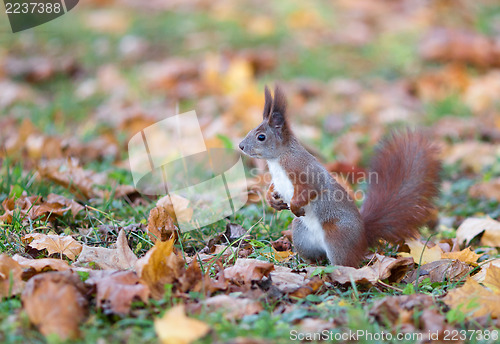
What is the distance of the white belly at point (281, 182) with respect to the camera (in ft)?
7.58

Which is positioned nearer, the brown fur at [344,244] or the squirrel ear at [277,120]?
the brown fur at [344,244]

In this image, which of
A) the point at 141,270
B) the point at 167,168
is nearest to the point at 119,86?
the point at 167,168

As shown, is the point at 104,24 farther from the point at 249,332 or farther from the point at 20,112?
the point at 249,332

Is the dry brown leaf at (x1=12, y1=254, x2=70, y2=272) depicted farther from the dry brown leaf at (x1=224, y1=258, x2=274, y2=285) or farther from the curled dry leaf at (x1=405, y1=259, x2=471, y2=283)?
the curled dry leaf at (x1=405, y1=259, x2=471, y2=283)

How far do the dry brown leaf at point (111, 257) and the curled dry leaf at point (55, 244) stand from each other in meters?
0.07

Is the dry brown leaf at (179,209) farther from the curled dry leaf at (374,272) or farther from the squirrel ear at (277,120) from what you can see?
the curled dry leaf at (374,272)

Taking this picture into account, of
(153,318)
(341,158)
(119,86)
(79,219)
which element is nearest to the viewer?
(153,318)

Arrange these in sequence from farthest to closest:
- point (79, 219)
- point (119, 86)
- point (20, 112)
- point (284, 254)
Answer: point (119, 86) → point (20, 112) → point (79, 219) → point (284, 254)

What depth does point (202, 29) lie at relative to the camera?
684 cm

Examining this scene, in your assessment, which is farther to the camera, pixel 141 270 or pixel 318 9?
pixel 318 9

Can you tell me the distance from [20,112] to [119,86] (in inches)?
43.4

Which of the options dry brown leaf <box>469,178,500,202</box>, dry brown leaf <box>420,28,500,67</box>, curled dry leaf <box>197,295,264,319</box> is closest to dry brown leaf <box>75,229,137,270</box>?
curled dry leaf <box>197,295,264,319</box>

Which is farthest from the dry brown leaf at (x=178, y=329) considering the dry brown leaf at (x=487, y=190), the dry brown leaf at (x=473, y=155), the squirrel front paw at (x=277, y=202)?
the dry brown leaf at (x=473, y=155)

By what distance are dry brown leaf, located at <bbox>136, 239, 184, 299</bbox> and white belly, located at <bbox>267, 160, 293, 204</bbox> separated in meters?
0.60
